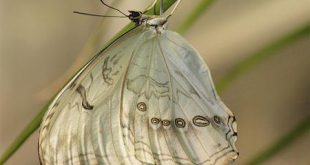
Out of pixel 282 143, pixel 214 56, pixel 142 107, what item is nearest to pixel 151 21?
pixel 142 107

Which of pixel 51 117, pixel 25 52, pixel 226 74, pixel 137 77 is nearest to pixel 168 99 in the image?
pixel 137 77

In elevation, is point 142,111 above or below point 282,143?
above

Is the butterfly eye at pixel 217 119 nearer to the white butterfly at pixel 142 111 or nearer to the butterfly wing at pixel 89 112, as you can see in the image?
the white butterfly at pixel 142 111

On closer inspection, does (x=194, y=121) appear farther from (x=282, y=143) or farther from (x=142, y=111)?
(x=282, y=143)

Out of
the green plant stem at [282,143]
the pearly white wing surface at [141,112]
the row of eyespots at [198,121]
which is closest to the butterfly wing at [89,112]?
the pearly white wing surface at [141,112]

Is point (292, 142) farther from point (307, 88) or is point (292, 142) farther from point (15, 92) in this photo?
point (15, 92)

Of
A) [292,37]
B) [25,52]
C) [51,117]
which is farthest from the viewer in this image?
[25,52]
